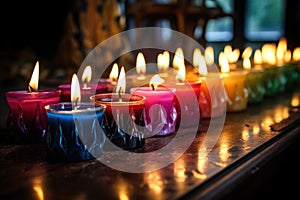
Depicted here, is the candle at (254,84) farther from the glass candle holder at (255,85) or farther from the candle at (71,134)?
the candle at (71,134)

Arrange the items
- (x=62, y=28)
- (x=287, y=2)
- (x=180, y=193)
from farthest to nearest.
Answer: (x=287, y=2)
(x=62, y=28)
(x=180, y=193)

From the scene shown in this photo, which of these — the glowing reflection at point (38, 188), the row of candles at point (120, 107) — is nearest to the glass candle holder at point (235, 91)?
the row of candles at point (120, 107)

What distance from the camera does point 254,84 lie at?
1.39m

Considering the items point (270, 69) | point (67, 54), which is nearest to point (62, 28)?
point (67, 54)

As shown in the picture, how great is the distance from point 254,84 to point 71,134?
2.87ft

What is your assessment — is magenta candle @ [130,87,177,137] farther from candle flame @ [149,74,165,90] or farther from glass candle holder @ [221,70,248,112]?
glass candle holder @ [221,70,248,112]

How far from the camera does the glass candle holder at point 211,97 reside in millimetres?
1104

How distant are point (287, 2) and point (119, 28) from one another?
220 centimetres

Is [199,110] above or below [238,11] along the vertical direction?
below

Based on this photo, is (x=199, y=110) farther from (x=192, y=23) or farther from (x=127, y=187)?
(x=192, y=23)

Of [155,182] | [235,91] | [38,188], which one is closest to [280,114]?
[235,91]

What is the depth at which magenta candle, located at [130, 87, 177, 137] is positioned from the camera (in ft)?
2.91

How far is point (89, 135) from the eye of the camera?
72cm

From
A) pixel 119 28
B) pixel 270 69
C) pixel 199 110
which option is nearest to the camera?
pixel 199 110
